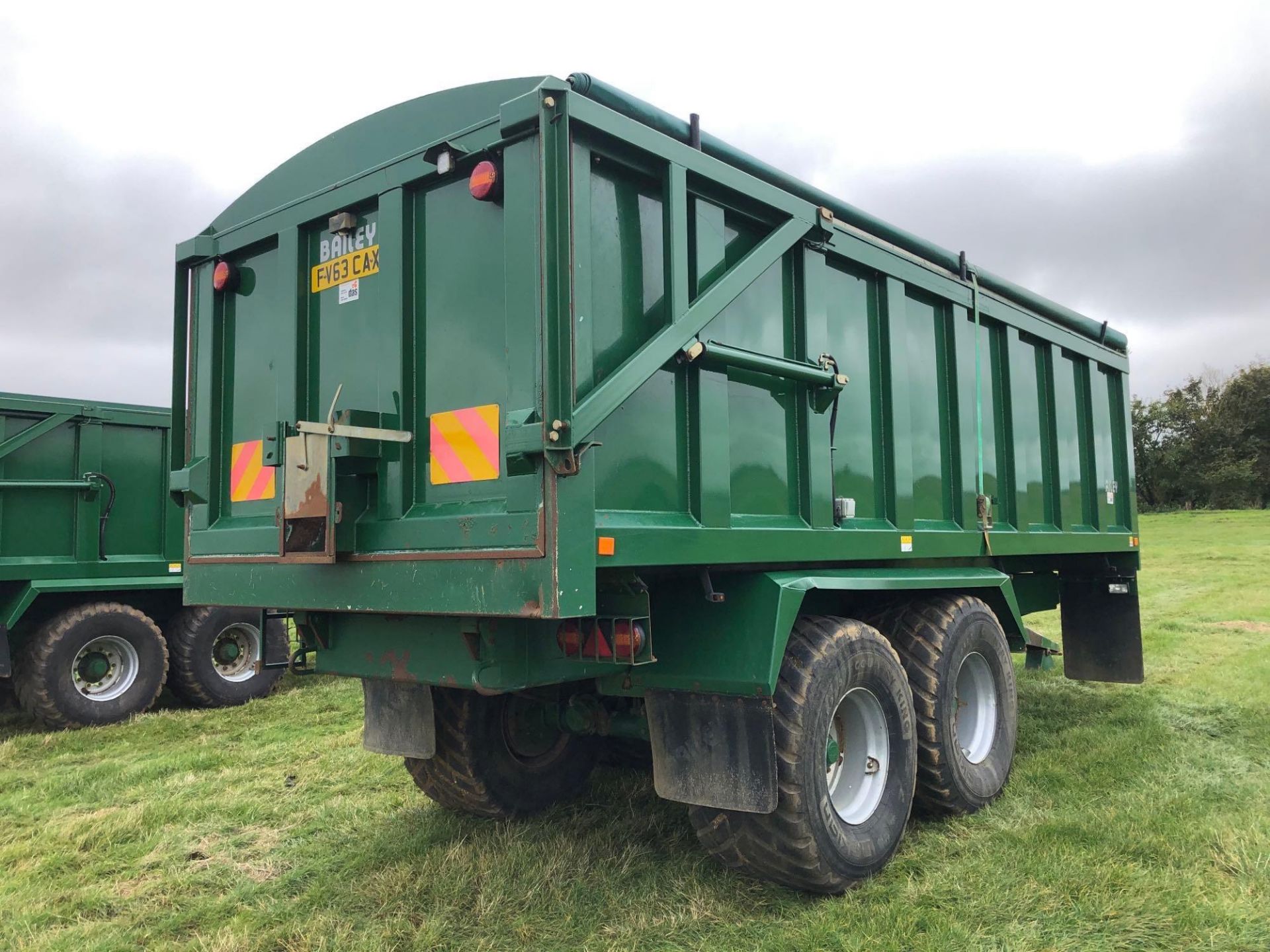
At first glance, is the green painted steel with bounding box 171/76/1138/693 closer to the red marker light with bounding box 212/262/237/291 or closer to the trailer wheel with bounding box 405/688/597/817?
the red marker light with bounding box 212/262/237/291

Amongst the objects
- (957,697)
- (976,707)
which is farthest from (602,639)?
(976,707)

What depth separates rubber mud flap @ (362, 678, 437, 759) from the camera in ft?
12.9

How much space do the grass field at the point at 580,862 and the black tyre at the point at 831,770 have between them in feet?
0.54

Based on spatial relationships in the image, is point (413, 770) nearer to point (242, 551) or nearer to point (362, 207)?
point (242, 551)

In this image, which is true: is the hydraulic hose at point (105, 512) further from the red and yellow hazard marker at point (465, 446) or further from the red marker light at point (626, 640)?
the red marker light at point (626, 640)

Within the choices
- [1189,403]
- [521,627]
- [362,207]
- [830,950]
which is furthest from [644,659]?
[1189,403]

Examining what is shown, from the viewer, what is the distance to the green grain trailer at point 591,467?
120 inches

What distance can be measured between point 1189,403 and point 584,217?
181 feet

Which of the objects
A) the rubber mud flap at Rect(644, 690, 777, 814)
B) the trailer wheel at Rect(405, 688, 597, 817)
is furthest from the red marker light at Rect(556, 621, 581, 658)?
the trailer wheel at Rect(405, 688, 597, 817)

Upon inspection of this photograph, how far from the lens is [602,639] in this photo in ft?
10.5

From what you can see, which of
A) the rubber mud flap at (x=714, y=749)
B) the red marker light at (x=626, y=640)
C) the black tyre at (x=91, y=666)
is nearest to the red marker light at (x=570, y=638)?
the red marker light at (x=626, y=640)

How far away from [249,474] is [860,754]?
112 inches

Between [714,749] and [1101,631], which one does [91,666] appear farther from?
[1101,631]

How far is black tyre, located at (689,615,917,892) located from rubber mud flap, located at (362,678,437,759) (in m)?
1.16
